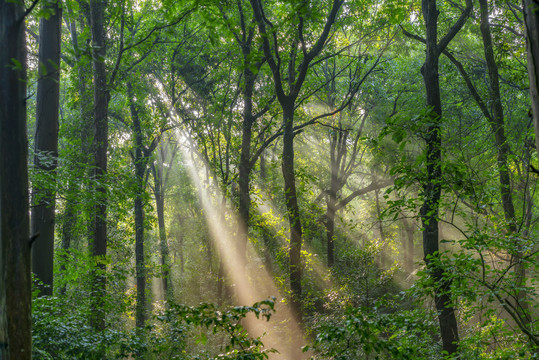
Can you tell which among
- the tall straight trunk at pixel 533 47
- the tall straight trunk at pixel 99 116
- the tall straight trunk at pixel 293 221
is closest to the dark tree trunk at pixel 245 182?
the tall straight trunk at pixel 293 221

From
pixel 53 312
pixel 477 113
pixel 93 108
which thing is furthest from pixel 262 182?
pixel 53 312

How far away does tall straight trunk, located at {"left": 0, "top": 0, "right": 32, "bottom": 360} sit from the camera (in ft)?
7.55

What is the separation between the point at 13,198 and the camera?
→ 2.38 meters

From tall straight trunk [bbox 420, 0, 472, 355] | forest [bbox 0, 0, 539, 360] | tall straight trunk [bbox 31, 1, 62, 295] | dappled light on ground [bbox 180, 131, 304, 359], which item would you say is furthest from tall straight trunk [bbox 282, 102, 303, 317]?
tall straight trunk [bbox 31, 1, 62, 295]

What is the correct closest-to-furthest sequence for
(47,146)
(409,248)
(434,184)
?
(434,184) → (47,146) → (409,248)

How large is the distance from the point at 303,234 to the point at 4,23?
31.2 ft

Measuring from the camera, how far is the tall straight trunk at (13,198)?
2.30 m

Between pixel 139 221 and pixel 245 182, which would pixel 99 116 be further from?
pixel 139 221

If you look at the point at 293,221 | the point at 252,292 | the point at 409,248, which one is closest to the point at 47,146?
the point at 293,221

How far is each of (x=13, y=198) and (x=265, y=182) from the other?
65.6 feet

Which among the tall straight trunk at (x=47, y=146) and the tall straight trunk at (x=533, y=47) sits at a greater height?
the tall straight trunk at (x=47, y=146)

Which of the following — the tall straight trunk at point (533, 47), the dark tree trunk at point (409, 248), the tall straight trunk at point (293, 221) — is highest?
the dark tree trunk at point (409, 248)

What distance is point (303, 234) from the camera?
37.1 ft

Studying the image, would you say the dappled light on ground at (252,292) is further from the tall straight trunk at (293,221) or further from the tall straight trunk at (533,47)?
the tall straight trunk at (533,47)
